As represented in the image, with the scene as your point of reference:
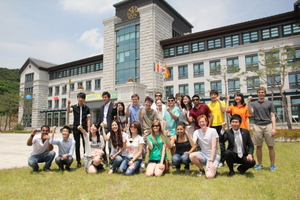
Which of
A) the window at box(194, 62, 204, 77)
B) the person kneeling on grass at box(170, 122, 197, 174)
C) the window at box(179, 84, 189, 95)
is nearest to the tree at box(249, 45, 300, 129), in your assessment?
the window at box(194, 62, 204, 77)

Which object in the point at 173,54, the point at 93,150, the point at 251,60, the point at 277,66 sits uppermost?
the point at 173,54

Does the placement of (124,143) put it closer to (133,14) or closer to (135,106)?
(135,106)

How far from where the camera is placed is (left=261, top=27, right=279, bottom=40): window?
28.0 meters

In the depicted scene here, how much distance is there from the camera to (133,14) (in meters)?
36.8

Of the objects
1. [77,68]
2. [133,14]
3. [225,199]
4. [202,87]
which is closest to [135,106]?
[225,199]

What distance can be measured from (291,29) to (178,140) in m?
28.2

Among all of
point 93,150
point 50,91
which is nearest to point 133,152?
point 93,150

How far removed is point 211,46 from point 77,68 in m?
26.3

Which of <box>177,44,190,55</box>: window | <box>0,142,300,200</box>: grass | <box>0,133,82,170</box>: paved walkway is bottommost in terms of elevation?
<box>0,133,82,170</box>: paved walkway

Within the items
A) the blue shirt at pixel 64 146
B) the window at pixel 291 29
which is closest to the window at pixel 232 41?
the window at pixel 291 29

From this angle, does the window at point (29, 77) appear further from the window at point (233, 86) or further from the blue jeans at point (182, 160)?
the blue jeans at point (182, 160)

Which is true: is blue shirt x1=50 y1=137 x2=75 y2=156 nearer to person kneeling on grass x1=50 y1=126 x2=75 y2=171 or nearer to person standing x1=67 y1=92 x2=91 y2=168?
person kneeling on grass x1=50 y1=126 x2=75 y2=171

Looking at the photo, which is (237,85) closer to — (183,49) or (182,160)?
(183,49)

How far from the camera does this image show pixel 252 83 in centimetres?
2802
